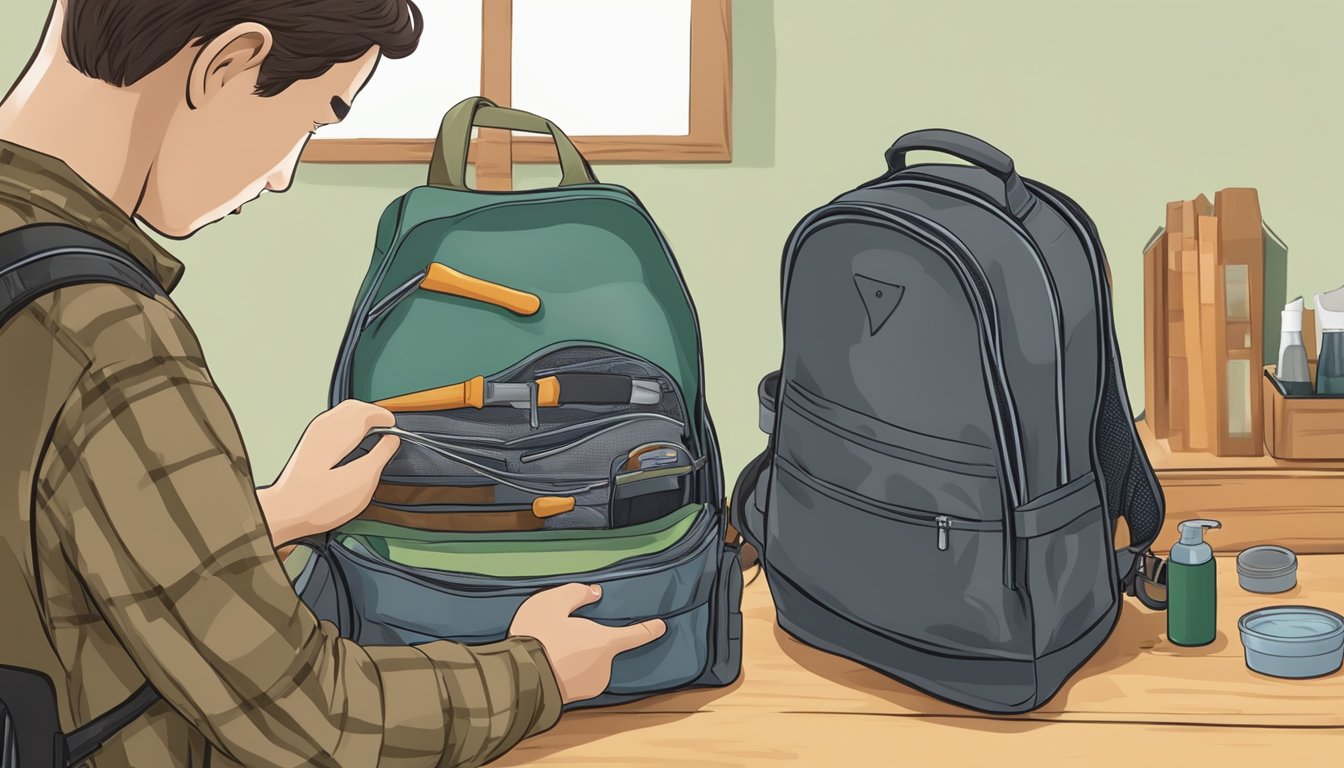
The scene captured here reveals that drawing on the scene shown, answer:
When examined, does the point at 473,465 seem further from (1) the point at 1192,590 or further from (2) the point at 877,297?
(1) the point at 1192,590

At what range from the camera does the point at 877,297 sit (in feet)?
3.02

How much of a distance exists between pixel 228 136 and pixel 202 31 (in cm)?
6

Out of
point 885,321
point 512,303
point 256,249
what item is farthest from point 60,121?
point 256,249

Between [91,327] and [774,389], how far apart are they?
72cm

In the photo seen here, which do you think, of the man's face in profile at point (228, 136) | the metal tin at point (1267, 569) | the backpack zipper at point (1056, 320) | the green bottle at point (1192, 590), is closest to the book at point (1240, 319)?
the metal tin at point (1267, 569)

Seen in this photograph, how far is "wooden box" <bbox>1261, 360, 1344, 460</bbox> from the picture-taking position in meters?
1.15

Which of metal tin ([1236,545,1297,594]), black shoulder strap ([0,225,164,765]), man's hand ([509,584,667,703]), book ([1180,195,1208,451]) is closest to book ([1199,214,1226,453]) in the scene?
book ([1180,195,1208,451])

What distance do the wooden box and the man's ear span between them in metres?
1.02

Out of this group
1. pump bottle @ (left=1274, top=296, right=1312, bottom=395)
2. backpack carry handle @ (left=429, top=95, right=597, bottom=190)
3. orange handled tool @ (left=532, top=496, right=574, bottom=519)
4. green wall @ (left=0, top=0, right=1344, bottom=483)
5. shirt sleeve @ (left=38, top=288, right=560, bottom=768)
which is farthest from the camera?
green wall @ (left=0, top=0, right=1344, bottom=483)

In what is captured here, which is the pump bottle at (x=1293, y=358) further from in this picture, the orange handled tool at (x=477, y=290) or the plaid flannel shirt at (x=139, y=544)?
the plaid flannel shirt at (x=139, y=544)

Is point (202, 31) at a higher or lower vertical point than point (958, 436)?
higher

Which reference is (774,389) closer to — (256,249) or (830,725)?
(830,725)

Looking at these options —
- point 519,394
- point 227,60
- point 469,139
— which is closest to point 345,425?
point 519,394

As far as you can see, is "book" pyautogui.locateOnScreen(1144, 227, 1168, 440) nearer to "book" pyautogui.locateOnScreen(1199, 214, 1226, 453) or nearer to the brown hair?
"book" pyautogui.locateOnScreen(1199, 214, 1226, 453)
